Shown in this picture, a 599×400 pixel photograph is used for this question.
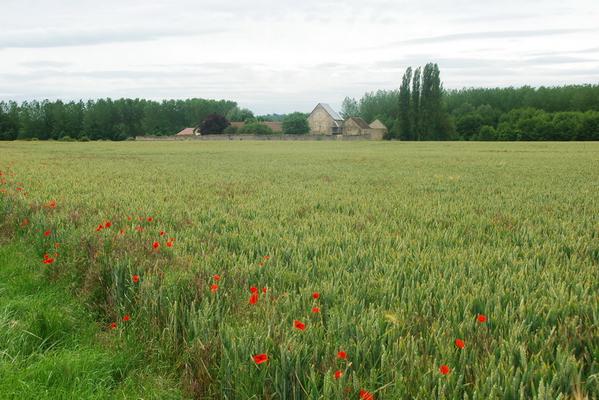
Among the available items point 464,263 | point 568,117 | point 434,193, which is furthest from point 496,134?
point 464,263

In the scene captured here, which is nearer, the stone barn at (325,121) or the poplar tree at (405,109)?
the poplar tree at (405,109)

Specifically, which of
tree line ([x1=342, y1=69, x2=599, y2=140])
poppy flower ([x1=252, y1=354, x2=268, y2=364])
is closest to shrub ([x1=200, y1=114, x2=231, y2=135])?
tree line ([x1=342, y1=69, x2=599, y2=140])

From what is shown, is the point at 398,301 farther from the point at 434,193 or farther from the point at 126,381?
the point at 434,193

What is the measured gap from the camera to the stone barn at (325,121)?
11856 centimetres

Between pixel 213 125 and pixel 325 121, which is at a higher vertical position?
pixel 325 121

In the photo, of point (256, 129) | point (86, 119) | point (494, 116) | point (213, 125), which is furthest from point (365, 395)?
point (86, 119)

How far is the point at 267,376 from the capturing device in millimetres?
2127

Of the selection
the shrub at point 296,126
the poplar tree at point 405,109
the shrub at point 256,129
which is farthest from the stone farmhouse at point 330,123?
the poplar tree at point 405,109

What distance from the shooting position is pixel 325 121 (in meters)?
119

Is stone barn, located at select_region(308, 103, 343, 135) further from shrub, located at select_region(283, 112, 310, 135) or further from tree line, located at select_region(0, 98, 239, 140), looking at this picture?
tree line, located at select_region(0, 98, 239, 140)

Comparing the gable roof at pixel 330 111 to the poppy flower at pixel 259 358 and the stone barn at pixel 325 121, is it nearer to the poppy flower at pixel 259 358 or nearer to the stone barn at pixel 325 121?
the stone barn at pixel 325 121

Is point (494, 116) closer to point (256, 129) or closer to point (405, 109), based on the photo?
point (405, 109)

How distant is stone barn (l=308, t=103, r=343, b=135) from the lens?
4668 inches

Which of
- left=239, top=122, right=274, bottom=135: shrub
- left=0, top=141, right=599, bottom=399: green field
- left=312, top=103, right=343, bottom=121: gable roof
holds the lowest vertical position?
left=0, top=141, right=599, bottom=399: green field
